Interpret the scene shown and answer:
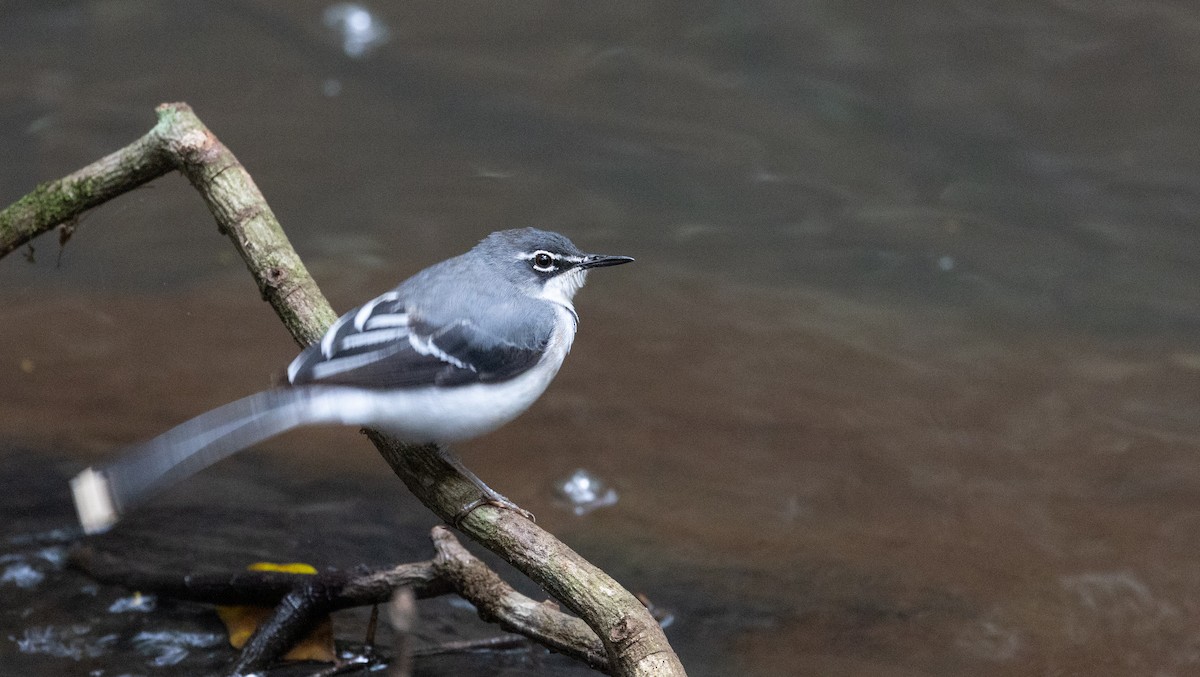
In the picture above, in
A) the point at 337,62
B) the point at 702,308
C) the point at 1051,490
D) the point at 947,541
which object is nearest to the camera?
the point at 947,541

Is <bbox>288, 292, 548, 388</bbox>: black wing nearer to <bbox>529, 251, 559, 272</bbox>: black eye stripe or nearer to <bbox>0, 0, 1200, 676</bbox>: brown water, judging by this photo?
<bbox>529, 251, 559, 272</bbox>: black eye stripe

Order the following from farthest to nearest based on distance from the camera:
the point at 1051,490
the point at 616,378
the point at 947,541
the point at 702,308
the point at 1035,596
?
the point at 702,308, the point at 616,378, the point at 1051,490, the point at 947,541, the point at 1035,596

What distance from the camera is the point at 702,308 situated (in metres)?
7.79

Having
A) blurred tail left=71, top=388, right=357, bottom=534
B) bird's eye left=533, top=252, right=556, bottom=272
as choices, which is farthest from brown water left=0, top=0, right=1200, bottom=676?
blurred tail left=71, top=388, right=357, bottom=534

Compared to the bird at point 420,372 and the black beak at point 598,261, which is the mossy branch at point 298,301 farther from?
the black beak at point 598,261

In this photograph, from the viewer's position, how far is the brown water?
18.1 feet

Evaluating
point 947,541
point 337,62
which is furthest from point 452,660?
point 337,62

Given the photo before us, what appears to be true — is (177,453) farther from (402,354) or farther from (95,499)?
(402,354)

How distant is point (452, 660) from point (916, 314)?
4.32 meters

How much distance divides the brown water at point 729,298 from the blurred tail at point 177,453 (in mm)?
1714

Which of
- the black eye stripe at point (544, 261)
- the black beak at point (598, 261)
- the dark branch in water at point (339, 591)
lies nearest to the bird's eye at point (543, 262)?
the black eye stripe at point (544, 261)

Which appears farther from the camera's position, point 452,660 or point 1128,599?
point 1128,599

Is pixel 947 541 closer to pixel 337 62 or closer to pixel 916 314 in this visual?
pixel 916 314

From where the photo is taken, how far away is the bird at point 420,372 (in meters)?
3.28
